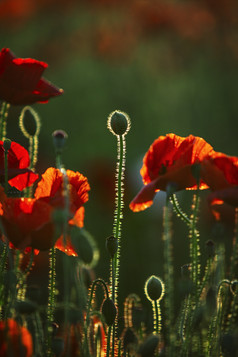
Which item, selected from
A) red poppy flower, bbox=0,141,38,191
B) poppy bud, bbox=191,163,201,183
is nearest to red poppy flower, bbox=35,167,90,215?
red poppy flower, bbox=0,141,38,191

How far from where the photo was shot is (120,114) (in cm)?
Result: 95

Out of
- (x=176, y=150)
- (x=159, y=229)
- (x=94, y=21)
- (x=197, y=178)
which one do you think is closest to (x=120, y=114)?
(x=176, y=150)

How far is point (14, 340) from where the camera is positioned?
2.33 feet

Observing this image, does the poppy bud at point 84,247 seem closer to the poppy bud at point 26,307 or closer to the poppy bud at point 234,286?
the poppy bud at point 26,307

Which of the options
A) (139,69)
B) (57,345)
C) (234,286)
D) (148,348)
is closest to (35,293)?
(57,345)

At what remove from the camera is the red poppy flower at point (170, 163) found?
806mm

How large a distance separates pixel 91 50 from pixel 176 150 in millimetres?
4379

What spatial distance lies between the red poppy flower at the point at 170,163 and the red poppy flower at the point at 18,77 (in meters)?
0.25

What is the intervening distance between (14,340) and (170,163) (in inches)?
13.3

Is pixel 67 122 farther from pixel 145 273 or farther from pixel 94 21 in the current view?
pixel 145 273

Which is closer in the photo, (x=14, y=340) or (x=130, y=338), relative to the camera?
(x=14, y=340)

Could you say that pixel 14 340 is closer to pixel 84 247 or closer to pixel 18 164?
pixel 84 247

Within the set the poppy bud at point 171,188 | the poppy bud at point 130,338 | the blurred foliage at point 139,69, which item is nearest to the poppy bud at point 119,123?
the poppy bud at point 171,188

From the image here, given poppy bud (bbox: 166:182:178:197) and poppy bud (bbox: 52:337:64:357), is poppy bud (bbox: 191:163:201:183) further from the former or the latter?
poppy bud (bbox: 52:337:64:357)
